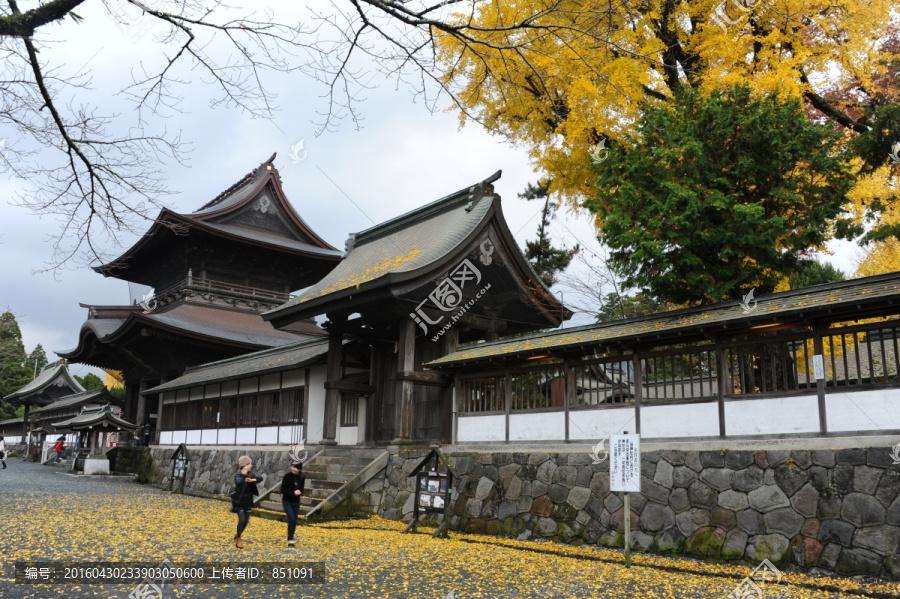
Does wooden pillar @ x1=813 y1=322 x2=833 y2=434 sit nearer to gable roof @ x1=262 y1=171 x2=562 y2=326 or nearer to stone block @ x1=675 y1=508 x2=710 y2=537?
stone block @ x1=675 y1=508 x2=710 y2=537

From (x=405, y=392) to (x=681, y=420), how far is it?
686 centimetres

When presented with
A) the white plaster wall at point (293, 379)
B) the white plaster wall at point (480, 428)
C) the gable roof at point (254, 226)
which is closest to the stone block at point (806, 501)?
the white plaster wall at point (480, 428)

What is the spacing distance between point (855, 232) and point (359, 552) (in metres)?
12.3

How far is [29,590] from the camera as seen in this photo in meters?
7.45

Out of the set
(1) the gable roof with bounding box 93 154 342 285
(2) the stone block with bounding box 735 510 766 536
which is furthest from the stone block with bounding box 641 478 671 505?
(1) the gable roof with bounding box 93 154 342 285

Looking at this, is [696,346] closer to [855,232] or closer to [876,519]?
[876,519]

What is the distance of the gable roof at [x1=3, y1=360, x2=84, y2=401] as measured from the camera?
183 ft

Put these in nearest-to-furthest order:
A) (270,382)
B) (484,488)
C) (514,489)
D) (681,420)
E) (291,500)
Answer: (291,500) < (681,420) < (514,489) < (484,488) < (270,382)

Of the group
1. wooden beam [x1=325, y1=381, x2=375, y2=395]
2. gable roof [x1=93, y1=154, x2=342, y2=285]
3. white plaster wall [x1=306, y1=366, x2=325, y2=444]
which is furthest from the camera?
gable roof [x1=93, y1=154, x2=342, y2=285]

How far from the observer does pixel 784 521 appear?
9734 mm

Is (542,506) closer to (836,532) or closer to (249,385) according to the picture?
(836,532)

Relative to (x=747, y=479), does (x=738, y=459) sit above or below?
above

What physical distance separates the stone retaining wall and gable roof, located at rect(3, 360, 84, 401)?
54313 millimetres

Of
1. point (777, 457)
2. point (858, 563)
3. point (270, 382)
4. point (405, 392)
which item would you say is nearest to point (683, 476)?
point (777, 457)
